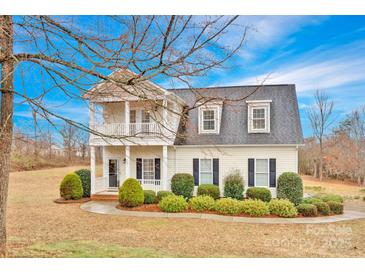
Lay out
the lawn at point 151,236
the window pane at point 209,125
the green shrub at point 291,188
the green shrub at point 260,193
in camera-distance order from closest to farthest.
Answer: the lawn at point 151,236
the green shrub at point 291,188
the green shrub at point 260,193
the window pane at point 209,125

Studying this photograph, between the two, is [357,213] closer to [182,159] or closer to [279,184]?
[279,184]

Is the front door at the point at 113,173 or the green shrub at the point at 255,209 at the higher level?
the front door at the point at 113,173

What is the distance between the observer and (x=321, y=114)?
4.48 meters

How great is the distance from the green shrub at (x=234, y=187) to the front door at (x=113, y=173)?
298 cm

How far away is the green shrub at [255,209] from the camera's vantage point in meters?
5.53

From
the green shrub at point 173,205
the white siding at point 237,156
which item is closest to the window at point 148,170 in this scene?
the white siding at point 237,156

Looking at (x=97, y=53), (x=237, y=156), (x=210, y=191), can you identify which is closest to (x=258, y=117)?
(x=237, y=156)

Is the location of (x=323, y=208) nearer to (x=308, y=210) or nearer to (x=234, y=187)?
(x=308, y=210)

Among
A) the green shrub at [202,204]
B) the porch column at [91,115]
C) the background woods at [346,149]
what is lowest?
the green shrub at [202,204]

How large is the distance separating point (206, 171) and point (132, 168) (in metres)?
2.04

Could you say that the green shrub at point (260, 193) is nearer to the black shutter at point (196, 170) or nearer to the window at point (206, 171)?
the window at point (206, 171)

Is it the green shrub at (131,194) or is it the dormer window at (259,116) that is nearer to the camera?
the green shrub at (131,194)
